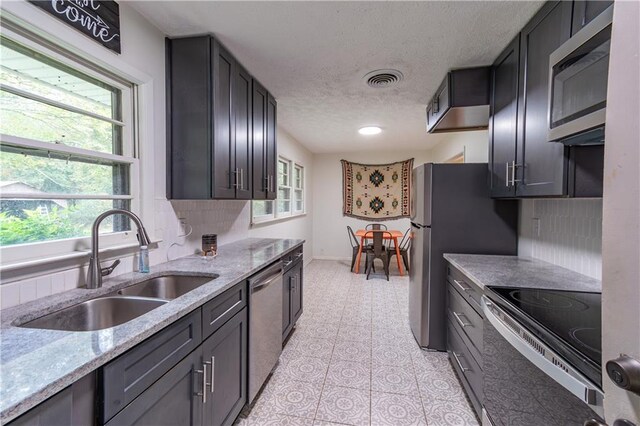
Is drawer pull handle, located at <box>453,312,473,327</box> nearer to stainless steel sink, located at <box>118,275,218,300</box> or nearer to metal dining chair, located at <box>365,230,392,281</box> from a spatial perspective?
stainless steel sink, located at <box>118,275,218,300</box>

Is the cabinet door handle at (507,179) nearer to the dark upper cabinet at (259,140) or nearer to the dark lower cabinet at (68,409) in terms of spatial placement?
the dark upper cabinet at (259,140)

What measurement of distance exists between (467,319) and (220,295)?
155 centimetres

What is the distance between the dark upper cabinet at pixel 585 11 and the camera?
1.10m

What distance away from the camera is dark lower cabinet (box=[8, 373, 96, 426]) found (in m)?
0.61

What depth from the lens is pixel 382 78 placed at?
7.77 ft

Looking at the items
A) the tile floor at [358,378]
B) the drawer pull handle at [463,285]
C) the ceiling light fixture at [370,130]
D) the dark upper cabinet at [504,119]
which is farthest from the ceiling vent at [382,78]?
the tile floor at [358,378]

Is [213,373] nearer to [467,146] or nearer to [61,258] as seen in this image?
[61,258]

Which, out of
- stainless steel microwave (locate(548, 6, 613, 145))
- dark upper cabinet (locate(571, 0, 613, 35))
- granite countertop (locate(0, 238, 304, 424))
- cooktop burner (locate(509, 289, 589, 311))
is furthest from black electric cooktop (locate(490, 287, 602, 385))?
granite countertop (locate(0, 238, 304, 424))

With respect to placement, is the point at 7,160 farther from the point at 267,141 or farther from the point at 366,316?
the point at 366,316

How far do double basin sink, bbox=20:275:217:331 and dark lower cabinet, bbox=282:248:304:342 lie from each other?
946mm

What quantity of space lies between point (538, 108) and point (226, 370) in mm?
2190

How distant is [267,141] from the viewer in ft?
9.11

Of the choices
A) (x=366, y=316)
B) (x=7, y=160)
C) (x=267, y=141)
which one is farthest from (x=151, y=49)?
(x=366, y=316)

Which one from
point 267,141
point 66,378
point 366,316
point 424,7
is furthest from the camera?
point 366,316
